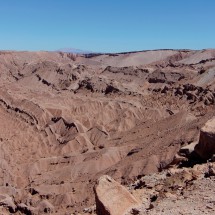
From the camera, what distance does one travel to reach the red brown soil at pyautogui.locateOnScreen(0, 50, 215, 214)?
95.1 feet

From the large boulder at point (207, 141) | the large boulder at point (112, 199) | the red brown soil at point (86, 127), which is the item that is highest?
the large boulder at point (207, 141)

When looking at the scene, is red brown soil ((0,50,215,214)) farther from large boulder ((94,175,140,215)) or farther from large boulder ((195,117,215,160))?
large boulder ((94,175,140,215))

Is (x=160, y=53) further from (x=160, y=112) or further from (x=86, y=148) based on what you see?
(x=86, y=148)

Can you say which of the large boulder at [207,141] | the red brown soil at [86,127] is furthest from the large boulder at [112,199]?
the red brown soil at [86,127]

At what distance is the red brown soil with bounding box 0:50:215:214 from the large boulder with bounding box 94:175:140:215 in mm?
8906

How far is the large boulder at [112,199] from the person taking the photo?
35.9 feet

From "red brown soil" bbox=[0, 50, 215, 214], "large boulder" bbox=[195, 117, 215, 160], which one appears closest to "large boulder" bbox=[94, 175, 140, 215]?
"large boulder" bbox=[195, 117, 215, 160]

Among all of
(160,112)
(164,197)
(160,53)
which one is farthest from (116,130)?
(160,53)

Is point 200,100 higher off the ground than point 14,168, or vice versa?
point 200,100

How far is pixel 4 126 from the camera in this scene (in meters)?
49.2

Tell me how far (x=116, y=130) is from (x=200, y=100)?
10404 millimetres

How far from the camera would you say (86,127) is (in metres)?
51.1

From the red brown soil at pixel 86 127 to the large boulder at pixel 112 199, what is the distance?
8.91 m

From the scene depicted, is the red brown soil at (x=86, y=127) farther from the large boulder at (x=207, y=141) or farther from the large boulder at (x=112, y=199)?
the large boulder at (x=112, y=199)
